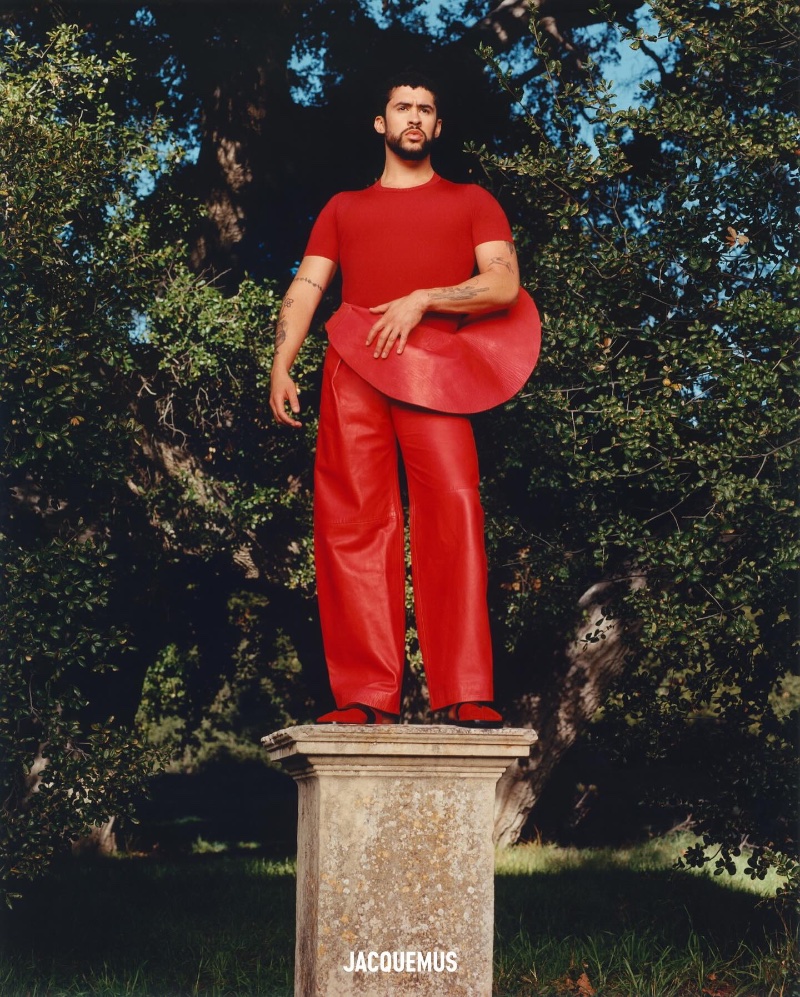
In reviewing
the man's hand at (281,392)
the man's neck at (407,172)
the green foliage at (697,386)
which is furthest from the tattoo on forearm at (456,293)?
the green foliage at (697,386)

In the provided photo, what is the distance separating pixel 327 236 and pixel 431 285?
57cm

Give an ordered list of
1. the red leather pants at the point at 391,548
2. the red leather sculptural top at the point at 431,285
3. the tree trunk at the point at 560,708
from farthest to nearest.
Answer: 1. the tree trunk at the point at 560,708
2. the red leather sculptural top at the point at 431,285
3. the red leather pants at the point at 391,548

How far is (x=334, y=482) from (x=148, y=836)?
38.3 ft

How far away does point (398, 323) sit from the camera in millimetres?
4645

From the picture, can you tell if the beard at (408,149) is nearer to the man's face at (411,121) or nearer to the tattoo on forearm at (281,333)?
the man's face at (411,121)

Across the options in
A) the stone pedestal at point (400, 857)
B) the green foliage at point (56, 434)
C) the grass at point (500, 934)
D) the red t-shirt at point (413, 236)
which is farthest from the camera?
the green foliage at point (56, 434)

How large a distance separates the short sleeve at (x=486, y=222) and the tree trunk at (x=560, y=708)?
498 cm

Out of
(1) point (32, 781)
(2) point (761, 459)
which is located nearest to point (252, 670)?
(1) point (32, 781)

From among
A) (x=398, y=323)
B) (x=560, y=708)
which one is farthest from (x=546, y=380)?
(x=398, y=323)

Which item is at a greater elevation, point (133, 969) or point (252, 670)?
point (252, 670)

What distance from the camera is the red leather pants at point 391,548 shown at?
15.1ft

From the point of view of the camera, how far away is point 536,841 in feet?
40.8

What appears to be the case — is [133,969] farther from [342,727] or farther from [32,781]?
[342,727]

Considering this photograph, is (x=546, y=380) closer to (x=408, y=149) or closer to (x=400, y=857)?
(x=408, y=149)
